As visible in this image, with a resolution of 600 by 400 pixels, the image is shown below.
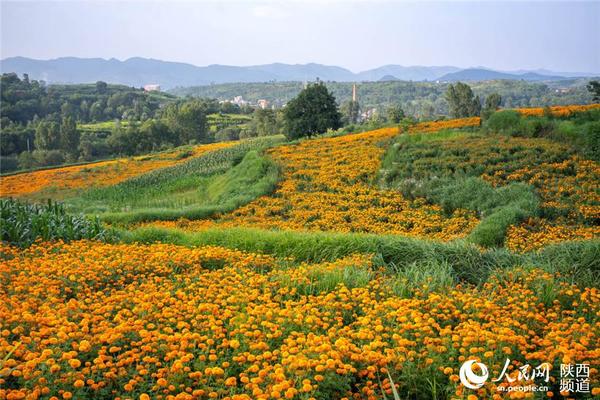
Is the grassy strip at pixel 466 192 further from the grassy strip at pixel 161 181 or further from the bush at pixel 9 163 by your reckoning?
the bush at pixel 9 163

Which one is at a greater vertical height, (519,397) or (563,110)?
(563,110)

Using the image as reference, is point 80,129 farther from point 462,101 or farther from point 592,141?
point 592,141

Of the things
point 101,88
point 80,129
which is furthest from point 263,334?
point 101,88

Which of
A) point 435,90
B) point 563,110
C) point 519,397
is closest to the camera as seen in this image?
point 519,397

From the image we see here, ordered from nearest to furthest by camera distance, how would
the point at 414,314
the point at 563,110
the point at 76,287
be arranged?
1. the point at 414,314
2. the point at 76,287
3. the point at 563,110

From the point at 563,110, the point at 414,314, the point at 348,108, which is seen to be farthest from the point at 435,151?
the point at 348,108

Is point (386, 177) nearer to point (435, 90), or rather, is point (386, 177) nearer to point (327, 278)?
point (327, 278)

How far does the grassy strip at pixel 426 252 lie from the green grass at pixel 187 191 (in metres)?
6.50

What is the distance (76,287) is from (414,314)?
390 cm

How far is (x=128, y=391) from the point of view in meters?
3.38

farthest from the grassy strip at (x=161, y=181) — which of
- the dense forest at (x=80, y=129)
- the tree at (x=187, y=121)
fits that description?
the tree at (x=187, y=121)

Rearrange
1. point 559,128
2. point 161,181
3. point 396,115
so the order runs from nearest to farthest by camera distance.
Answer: point 559,128 < point 161,181 < point 396,115

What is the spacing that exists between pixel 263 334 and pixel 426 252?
12.8ft

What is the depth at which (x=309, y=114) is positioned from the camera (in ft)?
117
